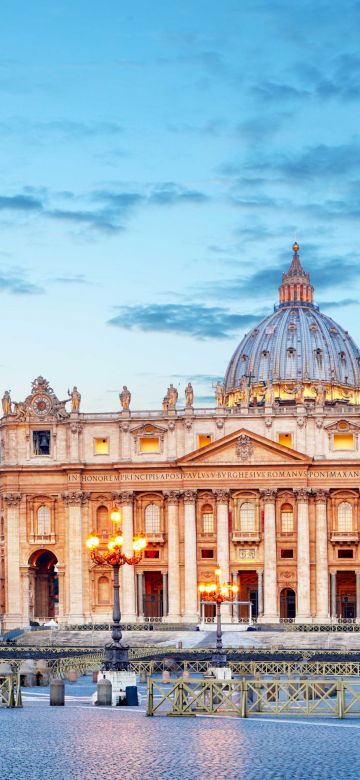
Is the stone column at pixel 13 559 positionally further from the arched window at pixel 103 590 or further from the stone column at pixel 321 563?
the stone column at pixel 321 563

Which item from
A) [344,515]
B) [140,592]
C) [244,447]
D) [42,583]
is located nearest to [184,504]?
[244,447]

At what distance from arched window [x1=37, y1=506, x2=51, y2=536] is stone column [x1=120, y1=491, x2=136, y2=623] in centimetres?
614

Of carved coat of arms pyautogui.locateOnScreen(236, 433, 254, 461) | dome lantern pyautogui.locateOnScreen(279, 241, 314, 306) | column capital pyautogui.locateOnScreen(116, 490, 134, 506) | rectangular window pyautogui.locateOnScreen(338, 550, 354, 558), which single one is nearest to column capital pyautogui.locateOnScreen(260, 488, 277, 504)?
carved coat of arms pyautogui.locateOnScreen(236, 433, 254, 461)

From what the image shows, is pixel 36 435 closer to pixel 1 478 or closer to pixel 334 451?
pixel 1 478

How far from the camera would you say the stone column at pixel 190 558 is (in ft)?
374

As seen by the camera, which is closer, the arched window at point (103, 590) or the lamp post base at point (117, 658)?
the lamp post base at point (117, 658)

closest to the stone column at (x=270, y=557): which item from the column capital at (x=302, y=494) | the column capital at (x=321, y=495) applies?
the column capital at (x=302, y=494)

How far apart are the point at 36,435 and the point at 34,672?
60.4 meters

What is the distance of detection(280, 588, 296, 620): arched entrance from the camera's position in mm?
115119

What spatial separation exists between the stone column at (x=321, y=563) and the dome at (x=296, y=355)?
41.3 metres

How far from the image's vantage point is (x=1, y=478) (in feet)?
389

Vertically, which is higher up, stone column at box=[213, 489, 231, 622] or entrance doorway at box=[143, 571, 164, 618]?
stone column at box=[213, 489, 231, 622]

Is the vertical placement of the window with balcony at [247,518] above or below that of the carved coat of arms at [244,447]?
below

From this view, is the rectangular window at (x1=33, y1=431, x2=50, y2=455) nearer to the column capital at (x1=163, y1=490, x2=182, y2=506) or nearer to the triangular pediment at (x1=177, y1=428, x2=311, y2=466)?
the column capital at (x1=163, y1=490, x2=182, y2=506)
